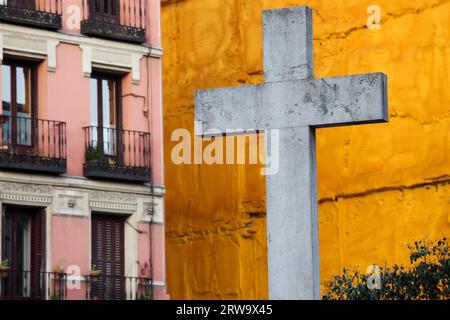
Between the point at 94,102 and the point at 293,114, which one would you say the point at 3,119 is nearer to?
the point at 94,102

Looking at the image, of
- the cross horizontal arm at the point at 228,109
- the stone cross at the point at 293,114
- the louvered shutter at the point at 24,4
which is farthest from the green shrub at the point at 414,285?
the stone cross at the point at 293,114

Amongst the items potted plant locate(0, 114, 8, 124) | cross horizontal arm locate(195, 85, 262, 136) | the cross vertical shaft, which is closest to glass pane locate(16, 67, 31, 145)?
potted plant locate(0, 114, 8, 124)

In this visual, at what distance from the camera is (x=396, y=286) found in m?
31.5

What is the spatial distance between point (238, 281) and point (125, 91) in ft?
26.2

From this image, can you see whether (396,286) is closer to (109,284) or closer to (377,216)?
(109,284)

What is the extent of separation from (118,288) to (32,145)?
3.56 meters

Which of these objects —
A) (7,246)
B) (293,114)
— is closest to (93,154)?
(7,246)

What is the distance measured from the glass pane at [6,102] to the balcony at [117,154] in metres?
1.79

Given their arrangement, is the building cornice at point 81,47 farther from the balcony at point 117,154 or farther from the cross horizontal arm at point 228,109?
the cross horizontal arm at point 228,109

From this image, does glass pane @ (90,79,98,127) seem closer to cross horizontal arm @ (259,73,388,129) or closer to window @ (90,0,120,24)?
window @ (90,0,120,24)

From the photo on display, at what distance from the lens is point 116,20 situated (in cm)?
3912
